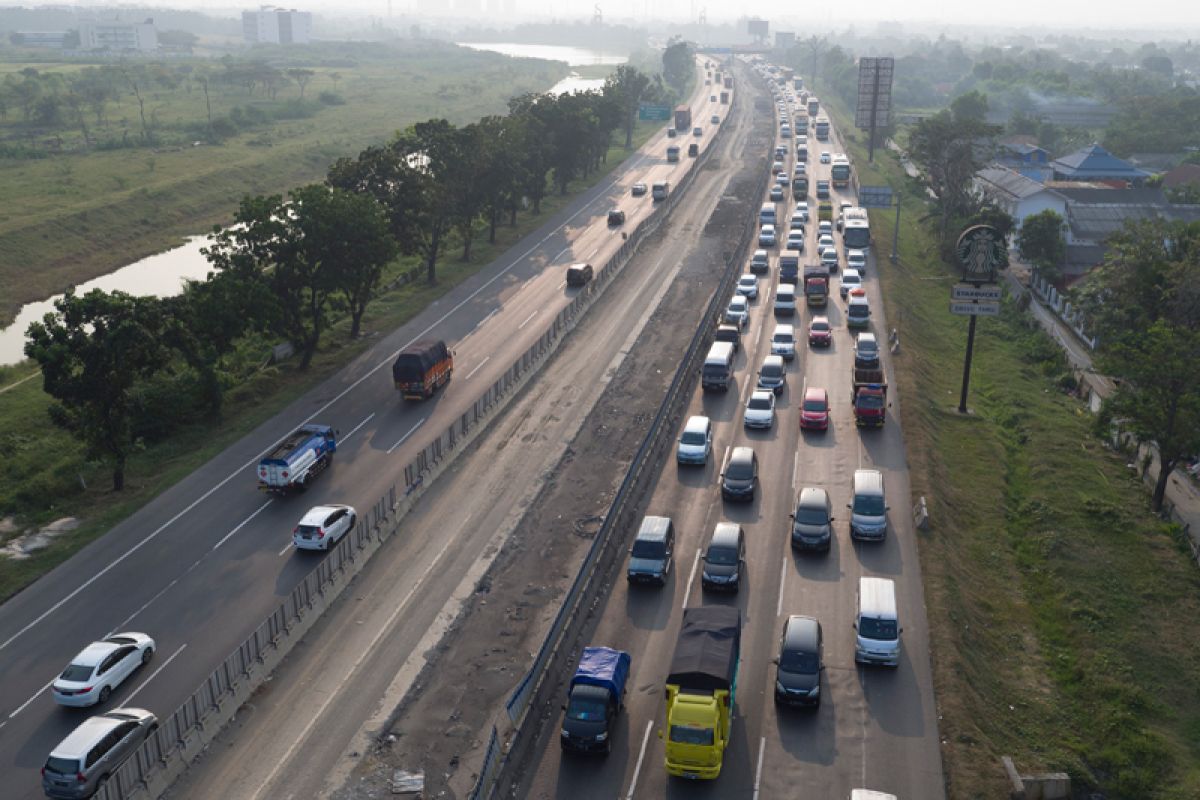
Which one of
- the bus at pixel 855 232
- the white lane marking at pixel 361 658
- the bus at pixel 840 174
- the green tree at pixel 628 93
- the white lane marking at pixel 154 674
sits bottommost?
the white lane marking at pixel 154 674

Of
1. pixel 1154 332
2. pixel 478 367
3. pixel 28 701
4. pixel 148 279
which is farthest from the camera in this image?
pixel 148 279

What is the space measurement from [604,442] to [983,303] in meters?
24.6

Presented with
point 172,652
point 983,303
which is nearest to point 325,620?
point 172,652

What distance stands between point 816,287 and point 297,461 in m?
45.4

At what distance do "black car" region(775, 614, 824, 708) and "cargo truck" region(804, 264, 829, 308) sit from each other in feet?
157

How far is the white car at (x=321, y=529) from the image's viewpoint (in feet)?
150

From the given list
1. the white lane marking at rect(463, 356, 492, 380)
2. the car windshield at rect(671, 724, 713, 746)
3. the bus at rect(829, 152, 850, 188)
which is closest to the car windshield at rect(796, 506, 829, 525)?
the car windshield at rect(671, 724, 713, 746)

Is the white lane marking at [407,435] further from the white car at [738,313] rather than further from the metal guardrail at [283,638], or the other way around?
the white car at [738,313]

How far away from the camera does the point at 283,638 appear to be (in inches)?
1526

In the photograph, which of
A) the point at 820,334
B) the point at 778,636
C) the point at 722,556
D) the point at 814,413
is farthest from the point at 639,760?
the point at 820,334

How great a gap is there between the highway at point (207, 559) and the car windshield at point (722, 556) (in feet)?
38.6

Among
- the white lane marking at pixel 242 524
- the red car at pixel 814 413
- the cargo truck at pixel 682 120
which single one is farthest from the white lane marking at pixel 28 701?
the cargo truck at pixel 682 120

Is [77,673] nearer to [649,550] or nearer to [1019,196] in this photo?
[649,550]

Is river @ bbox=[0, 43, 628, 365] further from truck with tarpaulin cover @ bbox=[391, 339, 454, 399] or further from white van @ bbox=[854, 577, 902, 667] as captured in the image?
white van @ bbox=[854, 577, 902, 667]
